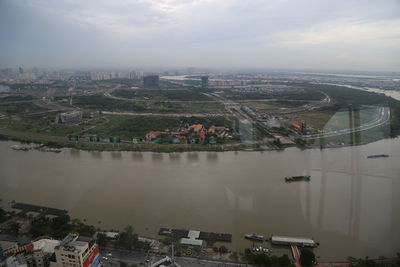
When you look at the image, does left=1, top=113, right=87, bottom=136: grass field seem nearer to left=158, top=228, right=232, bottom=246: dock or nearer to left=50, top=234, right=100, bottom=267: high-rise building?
left=158, top=228, right=232, bottom=246: dock

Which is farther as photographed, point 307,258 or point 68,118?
point 68,118

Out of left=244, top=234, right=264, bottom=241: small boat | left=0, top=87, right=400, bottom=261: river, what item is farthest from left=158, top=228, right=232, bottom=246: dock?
left=244, top=234, right=264, bottom=241: small boat

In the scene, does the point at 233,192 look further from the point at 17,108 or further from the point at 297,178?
the point at 17,108

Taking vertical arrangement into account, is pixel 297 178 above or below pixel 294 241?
above

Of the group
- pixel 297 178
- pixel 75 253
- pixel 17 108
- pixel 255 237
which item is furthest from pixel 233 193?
pixel 17 108

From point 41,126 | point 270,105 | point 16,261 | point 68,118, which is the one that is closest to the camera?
point 16,261

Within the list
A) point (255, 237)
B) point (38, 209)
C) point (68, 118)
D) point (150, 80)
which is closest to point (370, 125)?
point (255, 237)

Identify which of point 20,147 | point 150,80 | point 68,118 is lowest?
point 20,147

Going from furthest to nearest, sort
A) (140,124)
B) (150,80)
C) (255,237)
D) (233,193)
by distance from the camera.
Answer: (150,80) → (140,124) → (233,193) → (255,237)
